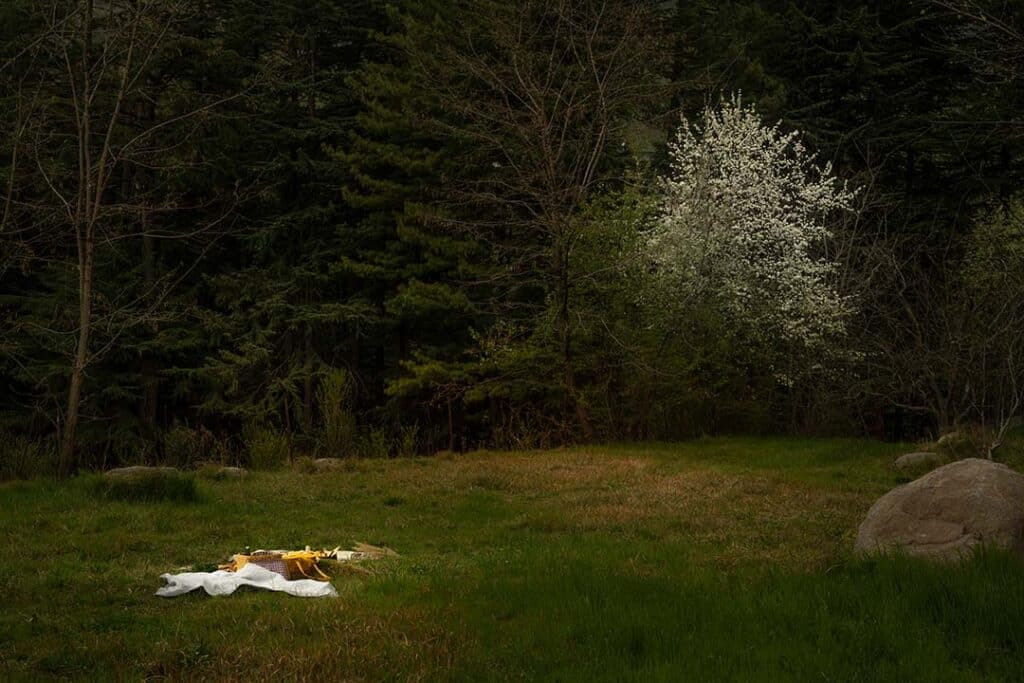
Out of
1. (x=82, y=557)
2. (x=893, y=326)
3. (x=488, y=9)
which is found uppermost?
(x=488, y=9)

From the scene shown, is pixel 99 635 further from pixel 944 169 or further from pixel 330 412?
pixel 944 169

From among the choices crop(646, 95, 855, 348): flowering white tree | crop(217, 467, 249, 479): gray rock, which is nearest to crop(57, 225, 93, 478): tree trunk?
crop(217, 467, 249, 479): gray rock

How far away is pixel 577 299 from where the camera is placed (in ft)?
67.2

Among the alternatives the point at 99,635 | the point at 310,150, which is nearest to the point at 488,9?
the point at 310,150

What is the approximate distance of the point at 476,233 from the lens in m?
20.0

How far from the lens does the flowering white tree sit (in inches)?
822

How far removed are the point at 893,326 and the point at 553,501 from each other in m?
13.2

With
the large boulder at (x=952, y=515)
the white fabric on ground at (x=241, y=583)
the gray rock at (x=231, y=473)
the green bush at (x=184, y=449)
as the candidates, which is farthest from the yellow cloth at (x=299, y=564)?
the green bush at (x=184, y=449)

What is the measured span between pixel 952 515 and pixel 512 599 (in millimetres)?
3870

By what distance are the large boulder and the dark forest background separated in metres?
11.1

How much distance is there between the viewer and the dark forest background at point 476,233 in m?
19.8

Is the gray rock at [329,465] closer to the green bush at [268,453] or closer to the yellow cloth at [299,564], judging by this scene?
the green bush at [268,453]

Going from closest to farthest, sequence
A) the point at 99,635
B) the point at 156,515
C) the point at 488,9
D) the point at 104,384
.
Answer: the point at 99,635, the point at 156,515, the point at 488,9, the point at 104,384

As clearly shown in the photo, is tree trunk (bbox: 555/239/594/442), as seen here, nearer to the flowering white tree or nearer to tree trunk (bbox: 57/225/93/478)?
the flowering white tree
